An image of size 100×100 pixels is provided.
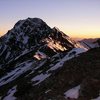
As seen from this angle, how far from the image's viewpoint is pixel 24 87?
46.8m

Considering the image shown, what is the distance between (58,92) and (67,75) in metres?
6.02

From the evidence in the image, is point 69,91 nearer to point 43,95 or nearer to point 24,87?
point 43,95

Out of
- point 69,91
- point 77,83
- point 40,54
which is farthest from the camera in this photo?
point 40,54

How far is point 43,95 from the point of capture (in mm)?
39438

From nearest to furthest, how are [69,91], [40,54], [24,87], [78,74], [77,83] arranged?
[69,91]
[77,83]
[78,74]
[24,87]
[40,54]

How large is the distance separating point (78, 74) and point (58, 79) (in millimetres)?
3380

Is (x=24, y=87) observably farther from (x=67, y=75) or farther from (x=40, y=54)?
(x=40, y=54)

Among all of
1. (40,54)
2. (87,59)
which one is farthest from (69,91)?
(40,54)

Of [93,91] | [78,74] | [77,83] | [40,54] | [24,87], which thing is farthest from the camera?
[40,54]

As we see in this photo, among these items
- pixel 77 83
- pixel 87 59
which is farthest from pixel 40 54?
pixel 77 83

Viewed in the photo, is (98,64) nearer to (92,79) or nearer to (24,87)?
(92,79)

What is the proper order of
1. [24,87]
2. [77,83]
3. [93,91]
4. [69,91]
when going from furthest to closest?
[24,87], [77,83], [69,91], [93,91]

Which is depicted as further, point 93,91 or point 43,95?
point 43,95

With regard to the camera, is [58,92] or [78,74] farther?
[78,74]
